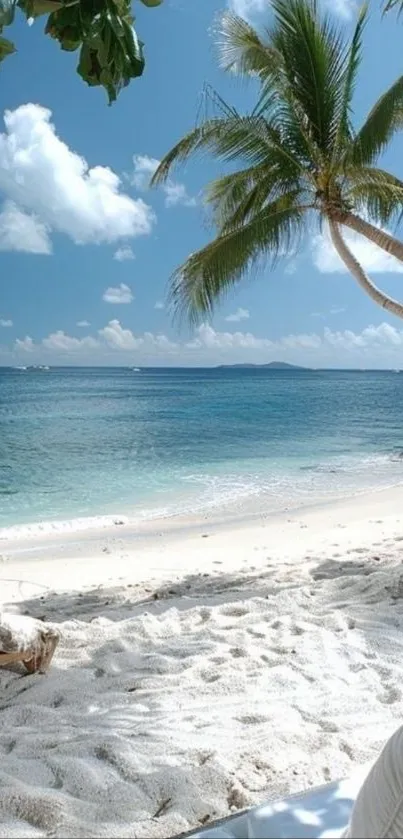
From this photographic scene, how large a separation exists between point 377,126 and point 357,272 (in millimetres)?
1598

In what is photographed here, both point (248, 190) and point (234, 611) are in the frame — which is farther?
point (248, 190)

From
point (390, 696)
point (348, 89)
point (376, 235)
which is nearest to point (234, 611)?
point (390, 696)

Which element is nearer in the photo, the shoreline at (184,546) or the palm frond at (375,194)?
the shoreline at (184,546)

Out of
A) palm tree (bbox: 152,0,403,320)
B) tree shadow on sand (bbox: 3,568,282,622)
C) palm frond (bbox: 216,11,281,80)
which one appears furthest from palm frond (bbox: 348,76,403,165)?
tree shadow on sand (bbox: 3,568,282,622)

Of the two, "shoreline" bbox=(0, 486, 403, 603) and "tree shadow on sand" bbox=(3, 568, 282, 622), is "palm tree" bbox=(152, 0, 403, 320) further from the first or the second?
"tree shadow on sand" bbox=(3, 568, 282, 622)

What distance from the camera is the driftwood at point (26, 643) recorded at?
3141 millimetres

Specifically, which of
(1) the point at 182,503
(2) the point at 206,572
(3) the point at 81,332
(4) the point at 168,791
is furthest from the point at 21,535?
(3) the point at 81,332

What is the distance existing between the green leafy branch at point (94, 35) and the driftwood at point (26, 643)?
2448 mm

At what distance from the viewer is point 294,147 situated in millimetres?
7355

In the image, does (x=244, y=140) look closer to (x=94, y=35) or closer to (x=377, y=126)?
(x=377, y=126)

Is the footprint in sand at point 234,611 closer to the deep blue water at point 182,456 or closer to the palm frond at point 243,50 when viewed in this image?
the palm frond at point 243,50

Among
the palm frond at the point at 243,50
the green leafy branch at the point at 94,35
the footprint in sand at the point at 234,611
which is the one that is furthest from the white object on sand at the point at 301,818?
the palm frond at the point at 243,50

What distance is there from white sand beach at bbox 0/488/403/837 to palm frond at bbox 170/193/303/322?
333 centimetres

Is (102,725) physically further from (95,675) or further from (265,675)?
(265,675)
